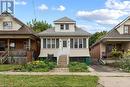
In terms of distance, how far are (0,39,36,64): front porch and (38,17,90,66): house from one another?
2.14 meters

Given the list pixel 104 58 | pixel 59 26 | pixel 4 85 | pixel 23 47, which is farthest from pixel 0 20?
pixel 4 85

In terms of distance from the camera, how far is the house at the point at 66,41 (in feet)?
160

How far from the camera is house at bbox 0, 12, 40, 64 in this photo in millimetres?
46906

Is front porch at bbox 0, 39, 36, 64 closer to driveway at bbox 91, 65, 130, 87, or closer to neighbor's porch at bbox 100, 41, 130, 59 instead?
neighbor's porch at bbox 100, 41, 130, 59

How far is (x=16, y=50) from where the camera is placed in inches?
1901

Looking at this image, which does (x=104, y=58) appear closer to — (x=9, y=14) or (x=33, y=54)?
(x=33, y=54)

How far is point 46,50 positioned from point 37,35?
246 cm

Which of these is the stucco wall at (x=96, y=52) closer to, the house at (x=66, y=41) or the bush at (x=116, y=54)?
the bush at (x=116, y=54)

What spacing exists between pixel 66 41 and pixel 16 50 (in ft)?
22.8

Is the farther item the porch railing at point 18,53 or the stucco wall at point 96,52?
the stucco wall at point 96,52

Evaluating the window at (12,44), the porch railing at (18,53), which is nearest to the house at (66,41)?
the porch railing at (18,53)

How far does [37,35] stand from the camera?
49.6 meters

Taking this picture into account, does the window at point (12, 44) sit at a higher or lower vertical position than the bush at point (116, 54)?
higher

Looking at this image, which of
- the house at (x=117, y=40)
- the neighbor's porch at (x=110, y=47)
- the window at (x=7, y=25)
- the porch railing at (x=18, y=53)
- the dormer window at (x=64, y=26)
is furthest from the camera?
the neighbor's porch at (x=110, y=47)
